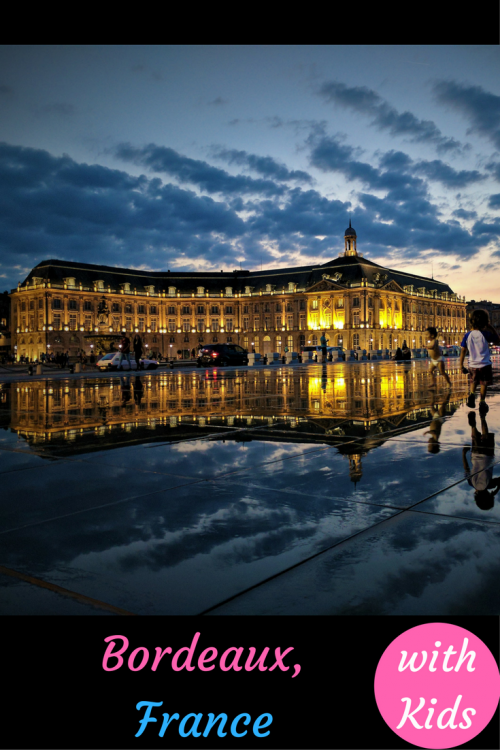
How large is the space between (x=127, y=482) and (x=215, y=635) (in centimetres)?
270

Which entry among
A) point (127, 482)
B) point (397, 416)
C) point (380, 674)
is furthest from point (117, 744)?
point (397, 416)

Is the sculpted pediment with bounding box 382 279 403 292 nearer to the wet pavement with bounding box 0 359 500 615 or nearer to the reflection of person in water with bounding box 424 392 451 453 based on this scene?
the reflection of person in water with bounding box 424 392 451 453

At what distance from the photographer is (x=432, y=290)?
5000 inches

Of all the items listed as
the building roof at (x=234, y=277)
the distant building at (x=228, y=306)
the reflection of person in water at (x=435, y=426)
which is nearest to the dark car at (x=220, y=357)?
the reflection of person in water at (x=435, y=426)

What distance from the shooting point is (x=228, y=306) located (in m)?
116

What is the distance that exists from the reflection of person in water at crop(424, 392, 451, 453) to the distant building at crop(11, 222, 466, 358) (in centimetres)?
9115

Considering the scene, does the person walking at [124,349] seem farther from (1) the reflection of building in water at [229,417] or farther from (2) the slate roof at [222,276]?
(2) the slate roof at [222,276]

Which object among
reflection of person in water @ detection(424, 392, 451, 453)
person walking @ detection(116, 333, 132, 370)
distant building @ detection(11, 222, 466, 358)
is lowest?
reflection of person in water @ detection(424, 392, 451, 453)

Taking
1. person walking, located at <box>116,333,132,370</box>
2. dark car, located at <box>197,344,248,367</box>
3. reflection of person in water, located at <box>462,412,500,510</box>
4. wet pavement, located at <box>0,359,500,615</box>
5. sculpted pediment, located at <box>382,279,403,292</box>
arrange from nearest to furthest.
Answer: wet pavement, located at <box>0,359,500,615</box>
reflection of person in water, located at <box>462,412,500,510</box>
person walking, located at <box>116,333,132,370</box>
dark car, located at <box>197,344,248,367</box>
sculpted pediment, located at <box>382,279,403,292</box>

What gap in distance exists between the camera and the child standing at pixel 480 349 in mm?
10344

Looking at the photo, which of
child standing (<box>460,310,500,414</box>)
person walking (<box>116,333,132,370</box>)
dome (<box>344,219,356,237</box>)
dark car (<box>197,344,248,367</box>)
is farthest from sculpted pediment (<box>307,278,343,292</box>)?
child standing (<box>460,310,500,414</box>)

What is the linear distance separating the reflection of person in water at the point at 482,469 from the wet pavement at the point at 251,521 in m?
0.03

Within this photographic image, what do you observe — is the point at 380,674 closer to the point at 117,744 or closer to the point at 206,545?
the point at 117,744

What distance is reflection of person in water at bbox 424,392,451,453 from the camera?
6.24 m
